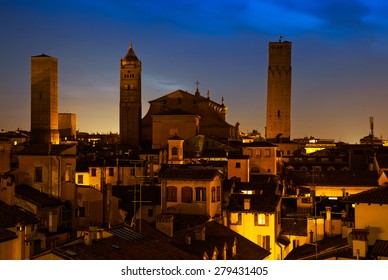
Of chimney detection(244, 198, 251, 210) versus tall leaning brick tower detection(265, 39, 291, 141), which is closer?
chimney detection(244, 198, 251, 210)

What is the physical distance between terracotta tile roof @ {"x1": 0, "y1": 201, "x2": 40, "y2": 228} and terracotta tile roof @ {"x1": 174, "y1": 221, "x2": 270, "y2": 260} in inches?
95.9

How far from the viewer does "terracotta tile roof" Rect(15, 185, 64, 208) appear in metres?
13.3

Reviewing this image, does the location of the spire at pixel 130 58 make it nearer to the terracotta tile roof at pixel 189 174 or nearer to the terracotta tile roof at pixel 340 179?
the terracotta tile roof at pixel 340 179

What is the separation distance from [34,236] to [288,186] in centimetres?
1316

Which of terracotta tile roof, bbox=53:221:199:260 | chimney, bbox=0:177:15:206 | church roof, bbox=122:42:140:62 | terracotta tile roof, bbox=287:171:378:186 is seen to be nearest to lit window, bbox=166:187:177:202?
chimney, bbox=0:177:15:206

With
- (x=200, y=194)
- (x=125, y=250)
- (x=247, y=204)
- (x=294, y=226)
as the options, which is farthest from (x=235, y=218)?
(x=125, y=250)

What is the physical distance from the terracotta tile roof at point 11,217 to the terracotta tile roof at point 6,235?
724mm

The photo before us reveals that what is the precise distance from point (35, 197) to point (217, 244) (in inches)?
186

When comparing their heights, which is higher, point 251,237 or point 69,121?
point 69,121

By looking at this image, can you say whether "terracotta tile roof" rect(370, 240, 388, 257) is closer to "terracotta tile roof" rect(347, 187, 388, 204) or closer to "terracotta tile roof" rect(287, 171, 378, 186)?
"terracotta tile roof" rect(347, 187, 388, 204)

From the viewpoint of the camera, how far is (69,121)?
4253cm

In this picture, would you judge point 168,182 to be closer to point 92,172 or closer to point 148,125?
point 92,172

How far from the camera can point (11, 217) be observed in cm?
1023
